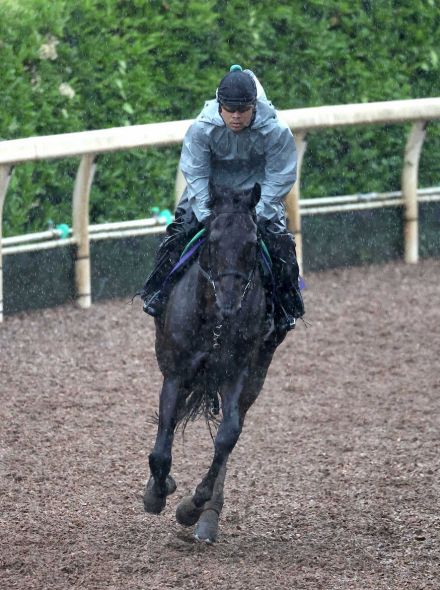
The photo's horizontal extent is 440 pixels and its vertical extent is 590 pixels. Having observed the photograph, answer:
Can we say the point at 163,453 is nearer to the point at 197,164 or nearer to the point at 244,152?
the point at 197,164

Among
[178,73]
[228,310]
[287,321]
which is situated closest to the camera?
[228,310]

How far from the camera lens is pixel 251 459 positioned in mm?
8188

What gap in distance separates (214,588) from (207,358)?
1.31 metres

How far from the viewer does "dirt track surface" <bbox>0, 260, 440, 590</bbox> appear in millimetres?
6324

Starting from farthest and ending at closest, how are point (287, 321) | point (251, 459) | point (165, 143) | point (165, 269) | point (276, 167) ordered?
point (165, 143)
point (251, 459)
point (287, 321)
point (165, 269)
point (276, 167)

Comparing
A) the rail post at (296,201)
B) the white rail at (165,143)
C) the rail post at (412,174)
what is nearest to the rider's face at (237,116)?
the white rail at (165,143)

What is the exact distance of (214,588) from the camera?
5984 mm

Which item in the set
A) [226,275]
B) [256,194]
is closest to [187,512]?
[226,275]

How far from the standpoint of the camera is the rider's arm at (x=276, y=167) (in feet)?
22.8

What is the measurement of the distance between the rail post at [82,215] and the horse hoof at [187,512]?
183 inches

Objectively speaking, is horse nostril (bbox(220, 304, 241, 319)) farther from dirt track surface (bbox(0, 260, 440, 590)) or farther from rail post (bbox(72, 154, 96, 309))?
rail post (bbox(72, 154, 96, 309))

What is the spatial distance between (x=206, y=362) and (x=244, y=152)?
3.41 ft

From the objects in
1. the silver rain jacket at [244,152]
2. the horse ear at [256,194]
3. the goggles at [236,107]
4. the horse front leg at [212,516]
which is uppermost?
the goggles at [236,107]

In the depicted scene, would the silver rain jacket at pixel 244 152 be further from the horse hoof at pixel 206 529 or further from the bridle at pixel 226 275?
the horse hoof at pixel 206 529
